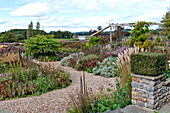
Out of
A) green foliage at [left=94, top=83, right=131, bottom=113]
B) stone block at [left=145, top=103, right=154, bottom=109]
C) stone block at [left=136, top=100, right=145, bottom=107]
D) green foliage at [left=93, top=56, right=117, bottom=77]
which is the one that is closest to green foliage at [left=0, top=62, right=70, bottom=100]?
green foliage at [left=93, top=56, right=117, bottom=77]

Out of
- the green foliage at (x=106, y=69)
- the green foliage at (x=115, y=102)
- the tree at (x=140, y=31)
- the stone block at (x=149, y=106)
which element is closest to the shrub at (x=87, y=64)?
the green foliage at (x=106, y=69)

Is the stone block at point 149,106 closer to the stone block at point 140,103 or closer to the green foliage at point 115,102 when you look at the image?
the stone block at point 140,103

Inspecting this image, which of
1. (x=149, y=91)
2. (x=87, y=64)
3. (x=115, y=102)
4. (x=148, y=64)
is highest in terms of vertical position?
(x=148, y=64)

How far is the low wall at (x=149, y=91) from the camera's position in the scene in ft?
11.1

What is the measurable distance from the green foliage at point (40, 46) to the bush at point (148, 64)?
338 inches

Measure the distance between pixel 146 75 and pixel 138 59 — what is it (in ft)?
1.09

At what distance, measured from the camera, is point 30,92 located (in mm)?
5281

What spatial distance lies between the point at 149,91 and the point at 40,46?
29.5 feet

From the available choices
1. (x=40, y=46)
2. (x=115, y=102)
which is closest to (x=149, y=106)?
(x=115, y=102)

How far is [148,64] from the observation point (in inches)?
136

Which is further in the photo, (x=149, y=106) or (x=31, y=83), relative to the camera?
(x=31, y=83)

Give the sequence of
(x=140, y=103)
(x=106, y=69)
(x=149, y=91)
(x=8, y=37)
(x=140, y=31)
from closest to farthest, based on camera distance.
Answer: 1. (x=149, y=91)
2. (x=140, y=103)
3. (x=106, y=69)
4. (x=140, y=31)
5. (x=8, y=37)

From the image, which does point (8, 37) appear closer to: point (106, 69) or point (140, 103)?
point (106, 69)

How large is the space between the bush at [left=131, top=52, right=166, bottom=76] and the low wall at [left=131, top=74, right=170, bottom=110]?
0.34 ft
